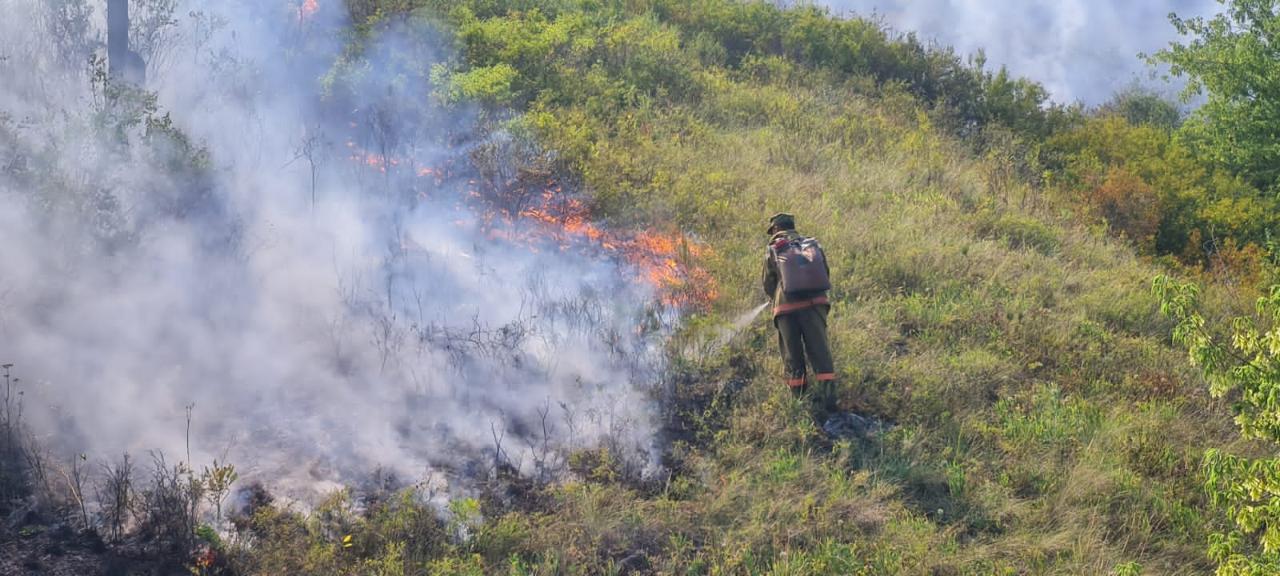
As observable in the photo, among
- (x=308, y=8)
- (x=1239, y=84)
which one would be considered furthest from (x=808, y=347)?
(x=1239, y=84)

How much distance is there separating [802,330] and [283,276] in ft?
13.2

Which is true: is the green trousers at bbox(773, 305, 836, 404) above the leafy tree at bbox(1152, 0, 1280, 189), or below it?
below

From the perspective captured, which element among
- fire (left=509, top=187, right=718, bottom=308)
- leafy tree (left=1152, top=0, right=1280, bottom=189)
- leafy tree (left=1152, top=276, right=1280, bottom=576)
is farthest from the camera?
leafy tree (left=1152, top=0, right=1280, bottom=189)

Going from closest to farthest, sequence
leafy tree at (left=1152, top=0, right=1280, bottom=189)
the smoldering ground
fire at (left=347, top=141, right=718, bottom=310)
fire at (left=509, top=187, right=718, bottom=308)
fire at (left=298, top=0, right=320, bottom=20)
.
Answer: the smoldering ground < fire at (left=509, top=187, right=718, bottom=308) < fire at (left=347, top=141, right=718, bottom=310) < fire at (left=298, top=0, right=320, bottom=20) < leafy tree at (left=1152, top=0, right=1280, bottom=189)

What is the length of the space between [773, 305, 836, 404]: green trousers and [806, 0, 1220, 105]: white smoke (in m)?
24.9

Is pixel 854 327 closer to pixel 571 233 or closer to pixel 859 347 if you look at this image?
pixel 859 347

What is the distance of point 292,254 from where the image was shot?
25.6 feet

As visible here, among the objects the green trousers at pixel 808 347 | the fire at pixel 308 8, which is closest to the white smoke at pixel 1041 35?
the fire at pixel 308 8

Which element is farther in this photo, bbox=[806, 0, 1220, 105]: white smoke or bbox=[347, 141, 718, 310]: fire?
bbox=[806, 0, 1220, 105]: white smoke

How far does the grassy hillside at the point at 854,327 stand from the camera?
17.9ft

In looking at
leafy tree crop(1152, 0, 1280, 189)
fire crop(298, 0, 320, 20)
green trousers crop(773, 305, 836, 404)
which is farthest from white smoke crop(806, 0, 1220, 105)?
green trousers crop(773, 305, 836, 404)

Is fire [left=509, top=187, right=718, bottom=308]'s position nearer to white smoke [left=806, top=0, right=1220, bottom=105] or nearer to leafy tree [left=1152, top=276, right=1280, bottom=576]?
leafy tree [left=1152, top=276, right=1280, bottom=576]

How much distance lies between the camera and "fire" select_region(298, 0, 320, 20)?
38.3 ft

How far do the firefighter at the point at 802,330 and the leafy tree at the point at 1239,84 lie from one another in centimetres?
1050
